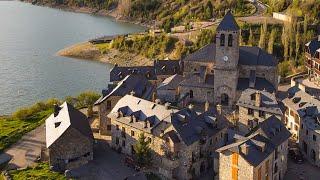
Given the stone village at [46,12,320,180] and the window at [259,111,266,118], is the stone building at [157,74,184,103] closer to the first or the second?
the stone village at [46,12,320,180]

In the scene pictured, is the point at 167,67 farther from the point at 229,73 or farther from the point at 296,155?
the point at 296,155

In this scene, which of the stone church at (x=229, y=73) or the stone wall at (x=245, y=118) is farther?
the stone church at (x=229, y=73)

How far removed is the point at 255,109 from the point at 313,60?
23.0m

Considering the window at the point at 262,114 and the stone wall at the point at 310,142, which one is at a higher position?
the window at the point at 262,114

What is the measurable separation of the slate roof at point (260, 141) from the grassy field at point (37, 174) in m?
11.6

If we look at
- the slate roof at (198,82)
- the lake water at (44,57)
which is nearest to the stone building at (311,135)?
the slate roof at (198,82)

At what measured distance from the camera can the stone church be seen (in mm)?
45000

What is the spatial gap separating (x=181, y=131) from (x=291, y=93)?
13.1 metres

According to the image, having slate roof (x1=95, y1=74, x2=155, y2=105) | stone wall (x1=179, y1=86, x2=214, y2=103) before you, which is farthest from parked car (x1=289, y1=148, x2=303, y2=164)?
slate roof (x1=95, y1=74, x2=155, y2=105)

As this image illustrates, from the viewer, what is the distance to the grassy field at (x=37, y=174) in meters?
34.4

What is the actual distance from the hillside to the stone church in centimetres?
4624

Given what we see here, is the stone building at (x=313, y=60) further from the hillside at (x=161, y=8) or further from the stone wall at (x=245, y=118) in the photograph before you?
the hillside at (x=161, y=8)

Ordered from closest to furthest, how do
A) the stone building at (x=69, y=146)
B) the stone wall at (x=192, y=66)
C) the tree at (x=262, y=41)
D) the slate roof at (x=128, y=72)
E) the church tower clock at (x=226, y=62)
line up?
the stone building at (x=69, y=146) < the church tower clock at (x=226, y=62) < the stone wall at (x=192, y=66) < the slate roof at (x=128, y=72) < the tree at (x=262, y=41)

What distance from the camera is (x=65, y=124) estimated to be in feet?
119
